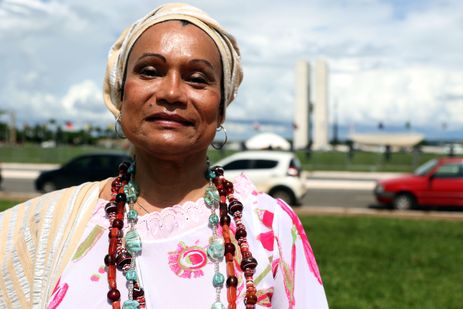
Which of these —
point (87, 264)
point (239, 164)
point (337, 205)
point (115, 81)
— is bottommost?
point (337, 205)

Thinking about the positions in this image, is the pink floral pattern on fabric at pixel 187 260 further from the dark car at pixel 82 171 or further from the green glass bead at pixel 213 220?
the dark car at pixel 82 171

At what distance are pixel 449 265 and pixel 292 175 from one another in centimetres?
758

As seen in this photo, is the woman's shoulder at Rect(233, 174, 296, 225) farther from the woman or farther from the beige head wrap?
the beige head wrap

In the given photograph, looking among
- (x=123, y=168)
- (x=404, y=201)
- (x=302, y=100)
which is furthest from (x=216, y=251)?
(x=302, y=100)

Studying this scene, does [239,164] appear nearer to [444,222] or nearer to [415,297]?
[444,222]

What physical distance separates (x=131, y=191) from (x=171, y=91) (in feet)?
1.20

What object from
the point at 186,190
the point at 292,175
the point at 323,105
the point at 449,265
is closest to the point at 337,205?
the point at 292,175

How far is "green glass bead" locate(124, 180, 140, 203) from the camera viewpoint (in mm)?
1806

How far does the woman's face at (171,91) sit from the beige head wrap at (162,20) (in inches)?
1.0

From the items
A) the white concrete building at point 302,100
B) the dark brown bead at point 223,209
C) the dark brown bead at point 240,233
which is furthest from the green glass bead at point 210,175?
the white concrete building at point 302,100

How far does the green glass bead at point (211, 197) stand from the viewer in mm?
1800

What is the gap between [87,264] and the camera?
5.44 ft

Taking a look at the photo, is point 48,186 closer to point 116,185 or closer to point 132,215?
point 116,185

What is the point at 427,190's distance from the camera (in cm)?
1393
